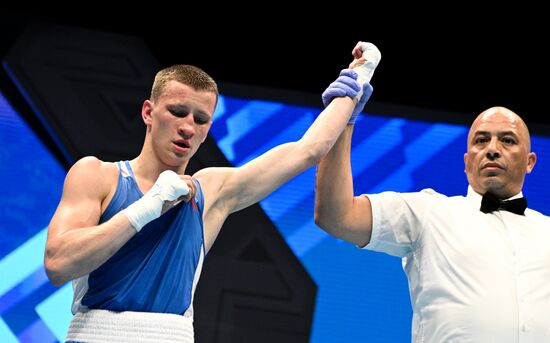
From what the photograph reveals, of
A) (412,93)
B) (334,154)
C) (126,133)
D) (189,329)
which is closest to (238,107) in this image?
(126,133)

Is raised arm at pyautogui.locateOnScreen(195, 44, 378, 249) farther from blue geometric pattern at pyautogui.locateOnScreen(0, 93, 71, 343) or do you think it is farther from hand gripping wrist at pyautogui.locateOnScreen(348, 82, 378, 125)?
blue geometric pattern at pyautogui.locateOnScreen(0, 93, 71, 343)

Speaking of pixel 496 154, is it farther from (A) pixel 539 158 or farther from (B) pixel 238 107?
(B) pixel 238 107

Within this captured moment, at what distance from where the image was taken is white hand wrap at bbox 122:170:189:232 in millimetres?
1923

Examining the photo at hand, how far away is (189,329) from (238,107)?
7.38ft

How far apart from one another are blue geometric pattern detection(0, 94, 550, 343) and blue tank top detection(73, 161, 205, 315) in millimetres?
1888

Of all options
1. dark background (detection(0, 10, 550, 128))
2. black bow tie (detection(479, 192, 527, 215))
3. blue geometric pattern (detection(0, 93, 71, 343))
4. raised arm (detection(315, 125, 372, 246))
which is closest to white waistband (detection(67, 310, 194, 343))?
raised arm (detection(315, 125, 372, 246))

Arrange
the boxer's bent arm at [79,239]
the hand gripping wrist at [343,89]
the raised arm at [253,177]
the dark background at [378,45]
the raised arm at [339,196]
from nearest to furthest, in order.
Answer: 1. the boxer's bent arm at [79,239]
2. the raised arm at [253,177]
3. the hand gripping wrist at [343,89]
4. the raised arm at [339,196]
5. the dark background at [378,45]

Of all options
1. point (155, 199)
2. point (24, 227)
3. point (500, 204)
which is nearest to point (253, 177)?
point (155, 199)

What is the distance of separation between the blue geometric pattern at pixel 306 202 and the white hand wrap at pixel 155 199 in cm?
205

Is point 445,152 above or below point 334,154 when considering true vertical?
above

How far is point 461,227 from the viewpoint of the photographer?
277 cm

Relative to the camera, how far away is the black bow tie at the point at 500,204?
2.87 metres

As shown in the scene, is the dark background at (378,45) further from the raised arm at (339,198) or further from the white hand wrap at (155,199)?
the white hand wrap at (155,199)

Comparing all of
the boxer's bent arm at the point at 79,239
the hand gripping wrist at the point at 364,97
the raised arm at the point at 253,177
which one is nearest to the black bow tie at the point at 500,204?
the hand gripping wrist at the point at 364,97
